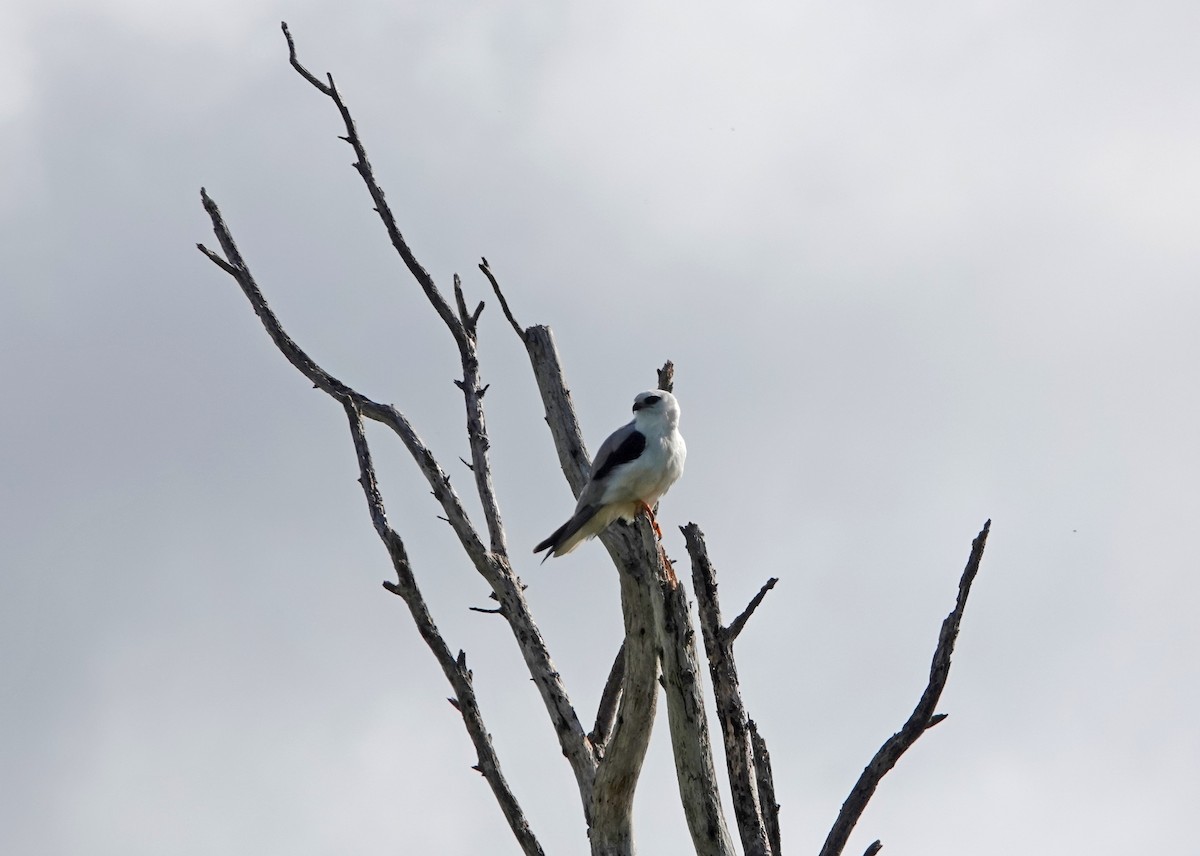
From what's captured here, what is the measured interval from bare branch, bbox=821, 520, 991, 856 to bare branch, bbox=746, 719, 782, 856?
0.93 ft

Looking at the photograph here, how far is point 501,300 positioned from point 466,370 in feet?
2.07

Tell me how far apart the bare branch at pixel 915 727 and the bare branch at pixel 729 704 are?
1.41 feet

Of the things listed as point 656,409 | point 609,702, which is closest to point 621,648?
point 609,702

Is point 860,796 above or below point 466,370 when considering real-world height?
below

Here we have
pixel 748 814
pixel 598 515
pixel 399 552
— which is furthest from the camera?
pixel 598 515

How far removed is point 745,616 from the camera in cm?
750

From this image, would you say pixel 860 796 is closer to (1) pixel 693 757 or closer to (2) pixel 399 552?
(1) pixel 693 757

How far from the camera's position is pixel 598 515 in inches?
380

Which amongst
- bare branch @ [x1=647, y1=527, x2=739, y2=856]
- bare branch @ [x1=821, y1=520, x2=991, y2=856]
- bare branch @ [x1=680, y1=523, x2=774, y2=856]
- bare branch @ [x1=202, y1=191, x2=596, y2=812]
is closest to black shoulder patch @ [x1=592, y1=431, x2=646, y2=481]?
bare branch @ [x1=202, y1=191, x2=596, y2=812]

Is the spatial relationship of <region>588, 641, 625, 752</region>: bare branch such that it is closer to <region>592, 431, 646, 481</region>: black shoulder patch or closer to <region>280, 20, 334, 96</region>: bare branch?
<region>592, 431, 646, 481</region>: black shoulder patch

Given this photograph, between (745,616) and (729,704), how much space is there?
486 millimetres

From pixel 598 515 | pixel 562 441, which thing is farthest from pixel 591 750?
pixel 562 441

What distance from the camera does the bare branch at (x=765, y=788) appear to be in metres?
7.54

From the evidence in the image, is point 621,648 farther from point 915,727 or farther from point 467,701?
point 915,727
